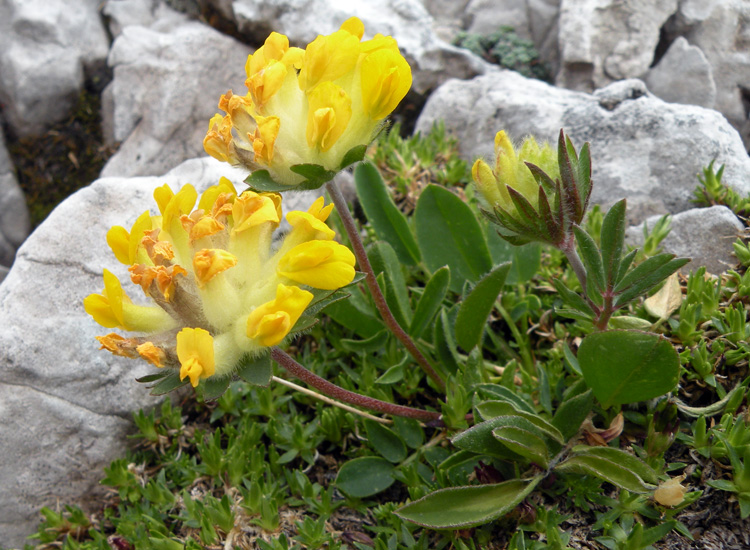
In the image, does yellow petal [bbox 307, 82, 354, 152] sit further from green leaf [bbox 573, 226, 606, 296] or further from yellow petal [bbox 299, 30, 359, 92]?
green leaf [bbox 573, 226, 606, 296]

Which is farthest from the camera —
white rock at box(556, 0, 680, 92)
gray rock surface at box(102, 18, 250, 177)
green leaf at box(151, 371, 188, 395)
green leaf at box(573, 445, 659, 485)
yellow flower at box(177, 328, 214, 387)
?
Result: gray rock surface at box(102, 18, 250, 177)

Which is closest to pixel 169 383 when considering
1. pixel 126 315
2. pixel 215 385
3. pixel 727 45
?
pixel 215 385

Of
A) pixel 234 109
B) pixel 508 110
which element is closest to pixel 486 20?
pixel 508 110

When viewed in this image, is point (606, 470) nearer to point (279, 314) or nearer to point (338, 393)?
point (338, 393)

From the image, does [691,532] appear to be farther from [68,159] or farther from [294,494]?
[68,159]

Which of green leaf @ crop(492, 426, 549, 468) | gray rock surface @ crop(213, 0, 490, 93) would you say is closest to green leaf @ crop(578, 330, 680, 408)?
green leaf @ crop(492, 426, 549, 468)

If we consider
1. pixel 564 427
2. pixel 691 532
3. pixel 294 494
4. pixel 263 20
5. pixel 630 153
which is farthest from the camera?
pixel 263 20
